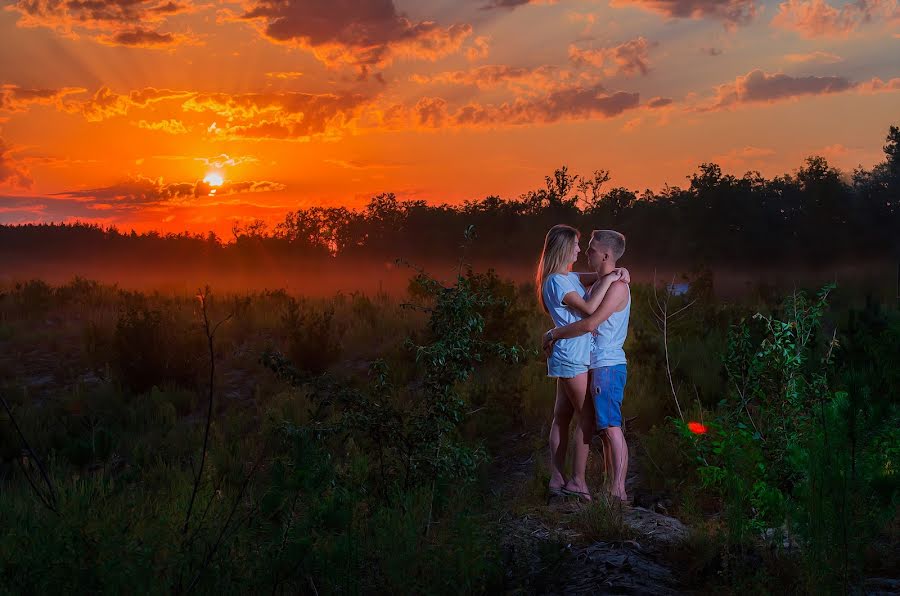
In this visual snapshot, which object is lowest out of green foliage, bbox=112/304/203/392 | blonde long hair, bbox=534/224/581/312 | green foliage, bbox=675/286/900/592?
green foliage, bbox=112/304/203/392

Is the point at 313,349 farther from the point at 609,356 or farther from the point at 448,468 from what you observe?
the point at 609,356

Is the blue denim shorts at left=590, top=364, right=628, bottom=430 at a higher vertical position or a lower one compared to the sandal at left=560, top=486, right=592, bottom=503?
higher

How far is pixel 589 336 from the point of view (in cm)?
641

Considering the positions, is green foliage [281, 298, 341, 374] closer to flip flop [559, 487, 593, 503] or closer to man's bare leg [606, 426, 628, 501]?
flip flop [559, 487, 593, 503]

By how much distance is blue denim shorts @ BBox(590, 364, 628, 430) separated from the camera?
21.0ft

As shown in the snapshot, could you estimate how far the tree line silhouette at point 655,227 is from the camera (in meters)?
32.9

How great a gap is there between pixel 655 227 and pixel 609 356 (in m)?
32.0

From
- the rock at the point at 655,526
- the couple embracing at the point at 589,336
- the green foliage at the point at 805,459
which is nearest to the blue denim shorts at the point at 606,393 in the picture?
the couple embracing at the point at 589,336

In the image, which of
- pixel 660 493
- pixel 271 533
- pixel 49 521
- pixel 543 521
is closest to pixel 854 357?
pixel 660 493

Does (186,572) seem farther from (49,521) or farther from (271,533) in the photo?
(49,521)

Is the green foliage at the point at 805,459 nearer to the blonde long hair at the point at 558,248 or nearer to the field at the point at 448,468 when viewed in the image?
the field at the point at 448,468

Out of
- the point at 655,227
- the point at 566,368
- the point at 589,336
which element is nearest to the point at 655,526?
the point at 566,368

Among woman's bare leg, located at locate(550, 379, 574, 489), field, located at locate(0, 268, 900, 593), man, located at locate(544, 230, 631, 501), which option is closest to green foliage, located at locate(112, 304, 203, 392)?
field, located at locate(0, 268, 900, 593)

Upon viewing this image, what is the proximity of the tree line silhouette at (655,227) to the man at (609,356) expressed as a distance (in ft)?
77.5
